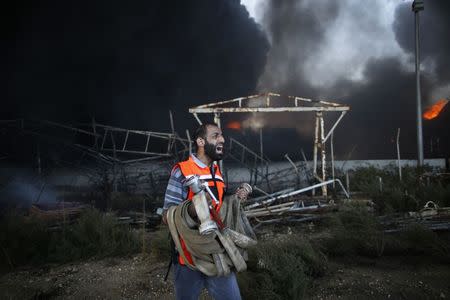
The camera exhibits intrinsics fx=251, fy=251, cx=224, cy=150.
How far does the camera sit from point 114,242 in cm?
558

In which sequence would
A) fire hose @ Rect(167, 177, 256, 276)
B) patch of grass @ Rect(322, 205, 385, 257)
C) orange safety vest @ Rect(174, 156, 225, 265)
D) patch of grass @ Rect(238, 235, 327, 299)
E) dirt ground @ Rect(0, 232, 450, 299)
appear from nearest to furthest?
fire hose @ Rect(167, 177, 256, 276)
orange safety vest @ Rect(174, 156, 225, 265)
patch of grass @ Rect(238, 235, 327, 299)
dirt ground @ Rect(0, 232, 450, 299)
patch of grass @ Rect(322, 205, 385, 257)

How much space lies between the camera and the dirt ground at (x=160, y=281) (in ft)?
12.1

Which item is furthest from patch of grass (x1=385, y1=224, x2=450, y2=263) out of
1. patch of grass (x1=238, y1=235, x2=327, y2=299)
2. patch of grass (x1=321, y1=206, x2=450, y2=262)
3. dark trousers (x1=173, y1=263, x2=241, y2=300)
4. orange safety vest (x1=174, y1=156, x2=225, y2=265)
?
orange safety vest (x1=174, y1=156, x2=225, y2=265)

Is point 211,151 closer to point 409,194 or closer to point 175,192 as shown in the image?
point 175,192

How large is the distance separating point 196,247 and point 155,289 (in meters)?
2.88

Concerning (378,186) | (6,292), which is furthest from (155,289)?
(378,186)

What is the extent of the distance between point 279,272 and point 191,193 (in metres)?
2.30

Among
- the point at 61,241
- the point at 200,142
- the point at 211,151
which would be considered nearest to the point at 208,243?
the point at 211,151

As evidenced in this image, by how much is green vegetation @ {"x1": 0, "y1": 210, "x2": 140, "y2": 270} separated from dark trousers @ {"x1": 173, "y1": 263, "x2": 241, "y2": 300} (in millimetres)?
4013

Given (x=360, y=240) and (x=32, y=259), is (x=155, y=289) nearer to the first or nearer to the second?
(x=32, y=259)

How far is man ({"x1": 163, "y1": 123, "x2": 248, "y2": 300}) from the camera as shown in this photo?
2035mm

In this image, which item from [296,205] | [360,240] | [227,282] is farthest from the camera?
[296,205]

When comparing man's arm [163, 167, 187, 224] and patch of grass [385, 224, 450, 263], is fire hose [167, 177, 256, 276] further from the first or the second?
patch of grass [385, 224, 450, 263]

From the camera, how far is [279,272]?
11.9 feet
